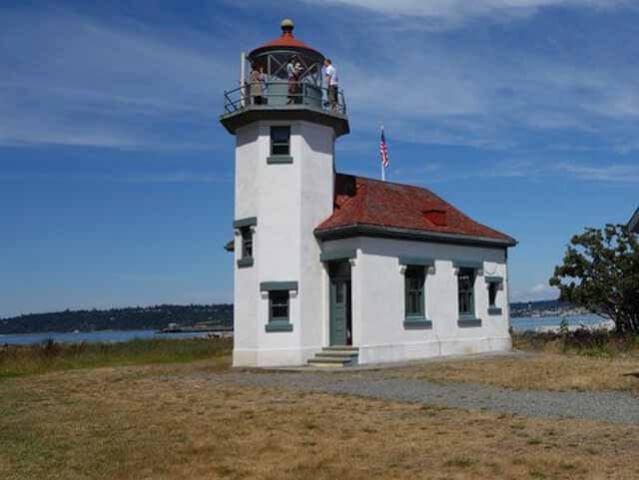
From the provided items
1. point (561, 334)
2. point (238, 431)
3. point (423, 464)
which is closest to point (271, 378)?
point (238, 431)

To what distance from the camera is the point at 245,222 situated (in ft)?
70.8

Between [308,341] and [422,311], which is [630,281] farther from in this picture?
[308,341]

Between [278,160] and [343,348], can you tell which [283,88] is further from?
[343,348]

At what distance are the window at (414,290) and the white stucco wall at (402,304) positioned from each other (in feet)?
0.66

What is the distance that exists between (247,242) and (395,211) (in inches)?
193

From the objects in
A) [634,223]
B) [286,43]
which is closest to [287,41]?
[286,43]

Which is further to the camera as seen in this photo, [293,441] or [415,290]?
[415,290]

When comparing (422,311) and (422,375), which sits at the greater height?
(422,311)

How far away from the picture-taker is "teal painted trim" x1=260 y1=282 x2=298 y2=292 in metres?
21.0

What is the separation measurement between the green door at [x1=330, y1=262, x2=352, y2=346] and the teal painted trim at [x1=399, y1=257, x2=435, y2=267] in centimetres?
176

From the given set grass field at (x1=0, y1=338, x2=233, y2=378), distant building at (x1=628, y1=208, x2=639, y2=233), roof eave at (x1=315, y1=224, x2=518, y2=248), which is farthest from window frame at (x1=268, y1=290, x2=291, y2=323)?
distant building at (x1=628, y1=208, x2=639, y2=233)

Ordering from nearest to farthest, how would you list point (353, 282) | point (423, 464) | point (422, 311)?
point (423, 464) < point (353, 282) < point (422, 311)

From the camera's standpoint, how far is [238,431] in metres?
9.52

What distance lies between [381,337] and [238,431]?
1188 centimetres
